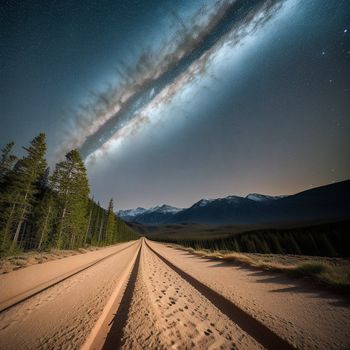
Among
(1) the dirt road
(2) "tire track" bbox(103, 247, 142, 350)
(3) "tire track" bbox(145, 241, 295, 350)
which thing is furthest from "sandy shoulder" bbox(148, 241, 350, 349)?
(2) "tire track" bbox(103, 247, 142, 350)

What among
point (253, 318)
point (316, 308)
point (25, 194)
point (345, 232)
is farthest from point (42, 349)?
point (345, 232)

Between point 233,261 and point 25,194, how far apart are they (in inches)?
930

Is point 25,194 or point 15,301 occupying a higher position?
point 25,194

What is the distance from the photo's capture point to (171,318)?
13.5 ft

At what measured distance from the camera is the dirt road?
3.12 m

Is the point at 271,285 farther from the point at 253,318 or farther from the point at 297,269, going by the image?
the point at 253,318

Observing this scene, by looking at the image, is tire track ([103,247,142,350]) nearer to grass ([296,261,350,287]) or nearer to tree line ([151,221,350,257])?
grass ([296,261,350,287])

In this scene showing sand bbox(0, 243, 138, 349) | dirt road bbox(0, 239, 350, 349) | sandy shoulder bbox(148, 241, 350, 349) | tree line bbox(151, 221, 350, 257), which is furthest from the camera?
tree line bbox(151, 221, 350, 257)

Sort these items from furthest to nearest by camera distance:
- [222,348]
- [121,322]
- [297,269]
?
[297,269] < [121,322] < [222,348]

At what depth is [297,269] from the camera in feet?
25.9

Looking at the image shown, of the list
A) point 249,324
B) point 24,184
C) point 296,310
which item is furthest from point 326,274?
point 24,184

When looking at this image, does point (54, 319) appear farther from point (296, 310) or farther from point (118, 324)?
point (296, 310)

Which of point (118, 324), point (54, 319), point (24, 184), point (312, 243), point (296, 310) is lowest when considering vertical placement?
point (296, 310)

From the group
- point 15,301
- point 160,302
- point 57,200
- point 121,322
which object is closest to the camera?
point 121,322
